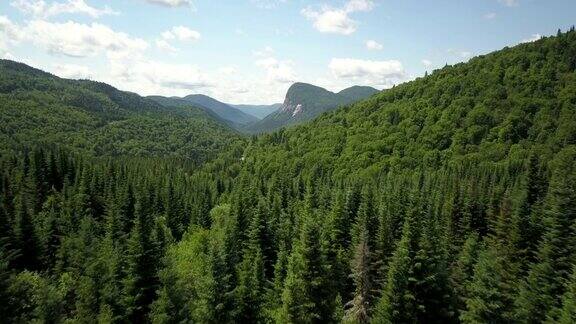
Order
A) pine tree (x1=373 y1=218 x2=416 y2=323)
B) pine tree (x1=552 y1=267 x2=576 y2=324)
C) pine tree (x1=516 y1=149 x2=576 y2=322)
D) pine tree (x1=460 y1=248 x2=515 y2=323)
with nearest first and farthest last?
pine tree (x1=552 y1=267 x2=576 y2=324)
pine tree (x1=460 y1=248 x2=515 y2=323)
pine tree (x1=373 y1=218 x2=416 y2=323)
pine tree (x1=516 y1=149 x2=576 y2=322)

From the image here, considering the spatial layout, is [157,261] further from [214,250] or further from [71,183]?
[71,183]

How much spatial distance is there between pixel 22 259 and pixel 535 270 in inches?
1937

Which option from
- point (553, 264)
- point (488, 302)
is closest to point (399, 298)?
point (488, 302)

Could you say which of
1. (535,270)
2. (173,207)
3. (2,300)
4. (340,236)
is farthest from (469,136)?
(2,300)

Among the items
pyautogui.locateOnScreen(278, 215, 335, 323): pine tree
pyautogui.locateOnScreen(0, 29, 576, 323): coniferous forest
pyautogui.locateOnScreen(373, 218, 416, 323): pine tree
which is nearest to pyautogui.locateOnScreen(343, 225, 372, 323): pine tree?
pyautogui.locateOnScreen(0, 29, 576, 323): coniferous forest

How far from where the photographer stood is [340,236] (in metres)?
48.8

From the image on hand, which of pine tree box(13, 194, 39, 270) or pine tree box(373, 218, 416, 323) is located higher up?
pine tree box(373, 218, 416, 323)

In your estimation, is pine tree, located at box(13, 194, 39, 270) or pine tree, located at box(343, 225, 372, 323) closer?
pine tree, located at box(343, 225, 372, 323)

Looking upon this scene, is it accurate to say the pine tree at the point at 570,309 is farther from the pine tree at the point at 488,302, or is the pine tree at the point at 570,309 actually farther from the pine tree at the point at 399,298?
the pine tree at the point at 399,298

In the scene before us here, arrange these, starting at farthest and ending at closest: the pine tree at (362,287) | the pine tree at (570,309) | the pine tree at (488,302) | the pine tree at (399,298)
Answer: the pine tree at (362,287) < the pine tree at (399,298) < the pine tree at (488,302) < the pine tree at (570,309)

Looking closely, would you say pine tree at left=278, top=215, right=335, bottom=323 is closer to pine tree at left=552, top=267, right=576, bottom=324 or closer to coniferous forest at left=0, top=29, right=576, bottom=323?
coniferous forest at left=0, top=29, right=576, bottom=323

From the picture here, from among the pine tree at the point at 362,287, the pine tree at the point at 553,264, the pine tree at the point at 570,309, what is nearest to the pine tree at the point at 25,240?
the pine tree at the point at 362,287

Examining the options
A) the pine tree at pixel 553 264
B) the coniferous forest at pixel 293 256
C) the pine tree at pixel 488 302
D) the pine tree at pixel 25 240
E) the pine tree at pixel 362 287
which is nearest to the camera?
the pine tree at pixel 488 302

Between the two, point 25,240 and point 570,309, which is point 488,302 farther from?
point 25,240
